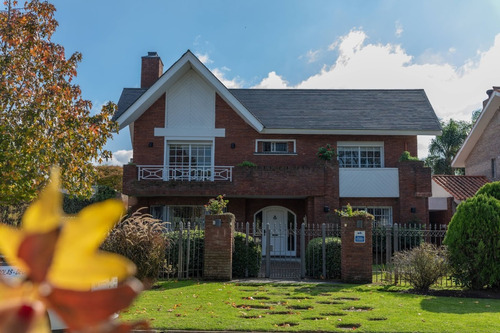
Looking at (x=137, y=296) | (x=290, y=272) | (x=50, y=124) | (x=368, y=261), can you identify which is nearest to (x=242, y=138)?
(x=290, y=272)

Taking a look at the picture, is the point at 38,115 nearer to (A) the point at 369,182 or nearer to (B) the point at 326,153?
(B) the point at 326,153

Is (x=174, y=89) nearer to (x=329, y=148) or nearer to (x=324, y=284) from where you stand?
(x=329, y=148)

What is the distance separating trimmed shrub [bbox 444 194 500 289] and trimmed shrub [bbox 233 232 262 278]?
17.7 ft

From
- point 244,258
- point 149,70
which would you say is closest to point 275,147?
point 149,70

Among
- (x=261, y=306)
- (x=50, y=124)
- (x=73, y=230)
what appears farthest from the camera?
(x=50, y=124)

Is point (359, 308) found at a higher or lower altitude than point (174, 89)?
lower

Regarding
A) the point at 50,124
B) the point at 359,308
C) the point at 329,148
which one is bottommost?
the point at 359,308

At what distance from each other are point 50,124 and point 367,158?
16213 mm

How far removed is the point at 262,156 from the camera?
22.7m

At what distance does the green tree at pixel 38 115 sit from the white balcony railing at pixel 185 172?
1021cm

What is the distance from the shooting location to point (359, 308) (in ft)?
31.8

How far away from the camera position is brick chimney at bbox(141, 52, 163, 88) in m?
26.7

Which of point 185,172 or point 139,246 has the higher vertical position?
point 185,172

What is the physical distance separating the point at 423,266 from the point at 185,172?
12.8 meters
